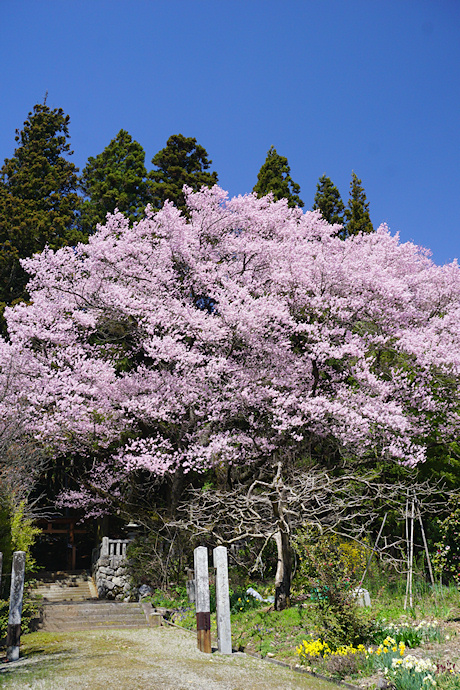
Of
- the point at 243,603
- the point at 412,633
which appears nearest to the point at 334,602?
the point at 412,633

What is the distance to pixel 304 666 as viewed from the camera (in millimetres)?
6371

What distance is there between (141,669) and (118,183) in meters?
20.6

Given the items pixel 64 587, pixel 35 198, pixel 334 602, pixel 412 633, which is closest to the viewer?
pixel 412 633

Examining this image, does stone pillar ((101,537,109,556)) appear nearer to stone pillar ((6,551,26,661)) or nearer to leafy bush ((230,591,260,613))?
leafy bush ((230,591,260,613))

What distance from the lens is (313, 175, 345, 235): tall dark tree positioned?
2644cm

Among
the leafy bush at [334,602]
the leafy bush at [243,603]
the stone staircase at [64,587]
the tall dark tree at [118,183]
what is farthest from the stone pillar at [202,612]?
Answer: the tall dark tree at [118,183]

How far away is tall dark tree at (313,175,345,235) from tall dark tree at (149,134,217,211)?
5.86 m

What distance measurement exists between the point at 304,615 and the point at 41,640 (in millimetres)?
4573

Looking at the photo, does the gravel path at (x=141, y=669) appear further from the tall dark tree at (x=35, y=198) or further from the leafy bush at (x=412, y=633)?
the tall dark tree at (x=35, y=198)

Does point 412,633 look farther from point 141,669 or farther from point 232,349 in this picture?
point 232,349

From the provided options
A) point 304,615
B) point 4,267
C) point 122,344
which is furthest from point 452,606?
point 4,267

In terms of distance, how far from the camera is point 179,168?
2320 cm

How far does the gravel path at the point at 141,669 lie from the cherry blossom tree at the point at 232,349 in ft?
15.0

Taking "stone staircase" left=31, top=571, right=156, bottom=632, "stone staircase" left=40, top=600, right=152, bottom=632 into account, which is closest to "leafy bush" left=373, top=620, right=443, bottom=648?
"stone staircase" left=31, top=571, right=156, bottom=632
